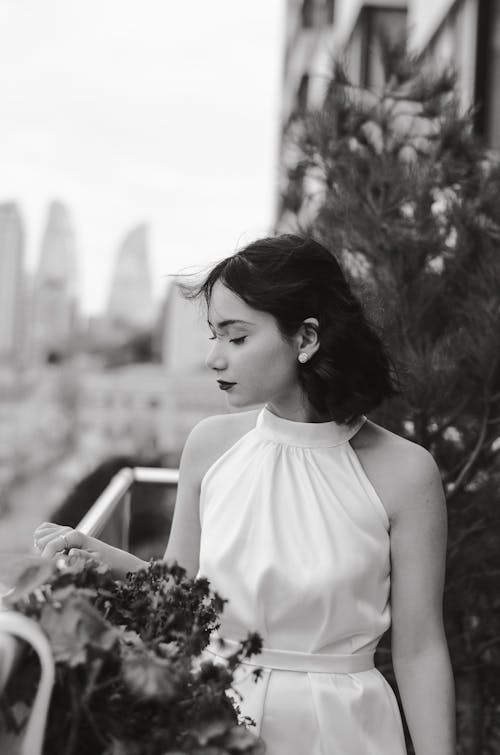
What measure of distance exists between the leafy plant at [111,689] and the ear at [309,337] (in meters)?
0.80

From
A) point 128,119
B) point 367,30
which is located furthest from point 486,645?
point 128,119

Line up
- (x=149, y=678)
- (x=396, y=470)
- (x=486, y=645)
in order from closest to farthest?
(x=149, y=678) < (x=396, y=470) < (x=486, y=645)

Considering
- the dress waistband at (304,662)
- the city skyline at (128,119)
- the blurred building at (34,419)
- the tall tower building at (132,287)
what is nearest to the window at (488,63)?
the dress waistband at (304,662)

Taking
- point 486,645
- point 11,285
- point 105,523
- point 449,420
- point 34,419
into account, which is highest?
point 449,420

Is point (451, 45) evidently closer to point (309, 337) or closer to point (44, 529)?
point (309, 337)

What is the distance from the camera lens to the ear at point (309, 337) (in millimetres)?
1660

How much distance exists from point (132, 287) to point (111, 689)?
50.6 m

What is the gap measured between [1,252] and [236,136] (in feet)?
40.8

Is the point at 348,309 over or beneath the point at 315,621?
over

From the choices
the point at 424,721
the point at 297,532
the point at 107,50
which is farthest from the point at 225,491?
the point at 107,50

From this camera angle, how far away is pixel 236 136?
44094 mm

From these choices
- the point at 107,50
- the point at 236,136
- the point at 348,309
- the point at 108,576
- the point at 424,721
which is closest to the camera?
the point at 108,576

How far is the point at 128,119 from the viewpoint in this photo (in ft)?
184

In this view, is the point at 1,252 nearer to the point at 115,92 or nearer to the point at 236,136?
the point at 236,136
